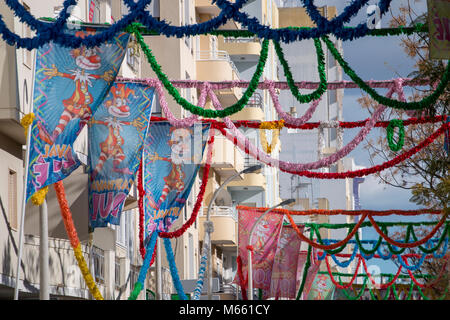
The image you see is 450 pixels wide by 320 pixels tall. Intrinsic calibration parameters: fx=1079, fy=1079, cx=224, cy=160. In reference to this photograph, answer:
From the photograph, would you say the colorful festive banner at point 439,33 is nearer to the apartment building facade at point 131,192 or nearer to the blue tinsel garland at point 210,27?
the blue tinsel garland at point 210,27

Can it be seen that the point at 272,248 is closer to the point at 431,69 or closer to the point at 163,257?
the point at 163,257

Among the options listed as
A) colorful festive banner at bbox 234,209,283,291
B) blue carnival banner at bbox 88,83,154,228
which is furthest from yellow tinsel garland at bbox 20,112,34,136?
colorful festive banner at bbox 234,209,283,291

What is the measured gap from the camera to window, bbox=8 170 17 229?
25.2 meters

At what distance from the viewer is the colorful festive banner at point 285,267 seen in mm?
37406

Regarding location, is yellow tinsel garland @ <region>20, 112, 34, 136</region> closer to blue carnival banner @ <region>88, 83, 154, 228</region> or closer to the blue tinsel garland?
the blue tinsel garland

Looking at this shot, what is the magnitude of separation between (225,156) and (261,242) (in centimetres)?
1269

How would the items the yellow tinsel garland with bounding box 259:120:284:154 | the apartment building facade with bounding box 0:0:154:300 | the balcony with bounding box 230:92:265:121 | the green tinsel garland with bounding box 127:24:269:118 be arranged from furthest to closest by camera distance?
the balcony with bounding box 230:92:265:121 < the yellow tinsel garland with bounding box 259:120:284:154 < the apartment building facade with bounding box 0:0:154:300 < the green tinsel garland with bounding box 127:24:269:118

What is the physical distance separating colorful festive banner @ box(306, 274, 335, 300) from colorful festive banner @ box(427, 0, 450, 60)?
34.5m

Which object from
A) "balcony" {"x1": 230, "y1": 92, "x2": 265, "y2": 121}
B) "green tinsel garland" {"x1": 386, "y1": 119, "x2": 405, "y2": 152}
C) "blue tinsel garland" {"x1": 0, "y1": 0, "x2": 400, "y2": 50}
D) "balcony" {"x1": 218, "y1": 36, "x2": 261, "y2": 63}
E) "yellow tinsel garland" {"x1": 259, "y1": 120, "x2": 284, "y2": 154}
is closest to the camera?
"blue tinsel garland" {"x1": 0, "y1": 0, "x2": 400, "y2": 50}

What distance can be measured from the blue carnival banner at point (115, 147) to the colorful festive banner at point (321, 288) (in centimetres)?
2859

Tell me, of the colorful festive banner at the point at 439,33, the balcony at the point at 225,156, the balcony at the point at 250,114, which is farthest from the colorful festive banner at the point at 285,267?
the colorful festive banner at the point at 439,33

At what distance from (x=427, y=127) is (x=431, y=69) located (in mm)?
13008

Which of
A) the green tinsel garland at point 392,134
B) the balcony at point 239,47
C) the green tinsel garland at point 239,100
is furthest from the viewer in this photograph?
the balcony at point 239,47
